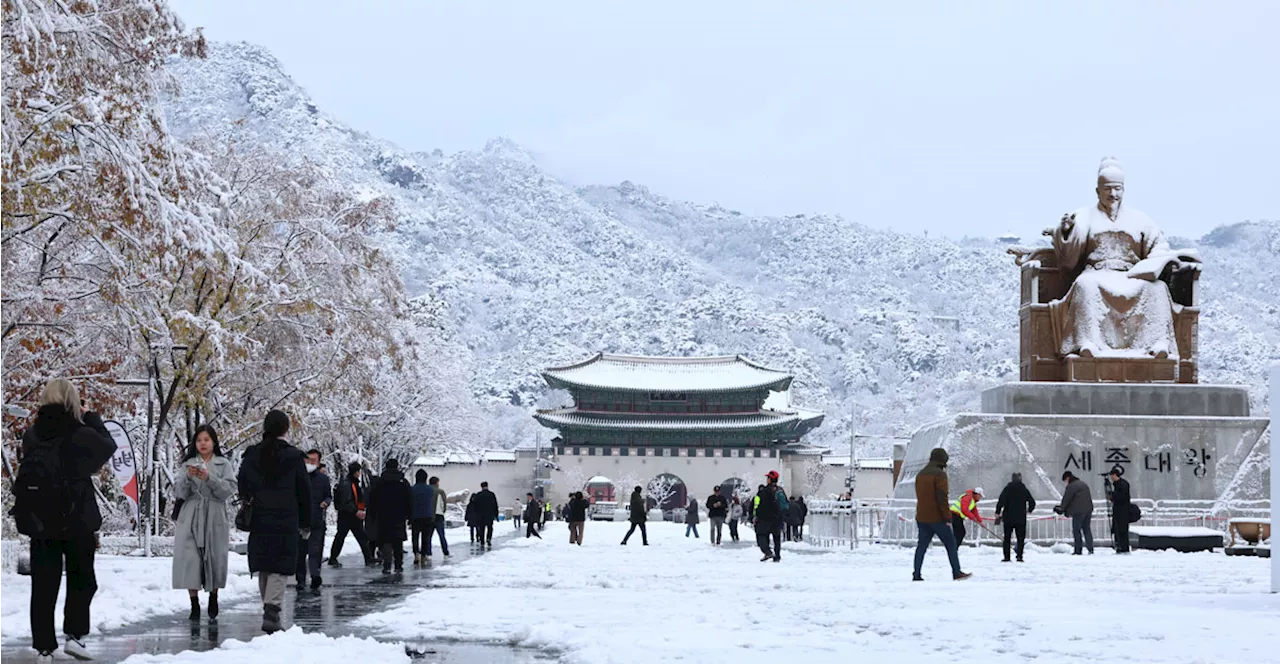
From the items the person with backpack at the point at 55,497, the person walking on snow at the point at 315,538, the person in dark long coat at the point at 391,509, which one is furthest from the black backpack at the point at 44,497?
the person in dark long coat at the point at 391,509

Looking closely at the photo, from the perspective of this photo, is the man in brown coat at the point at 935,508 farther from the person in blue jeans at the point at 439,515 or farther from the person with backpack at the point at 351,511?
the person in blue jeans at the point at 439,515

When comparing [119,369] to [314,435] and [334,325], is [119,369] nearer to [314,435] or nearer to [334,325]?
[334,325]

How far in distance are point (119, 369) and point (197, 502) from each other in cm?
1462

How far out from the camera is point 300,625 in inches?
395

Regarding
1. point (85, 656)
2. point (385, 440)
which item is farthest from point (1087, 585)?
point (385, 440)

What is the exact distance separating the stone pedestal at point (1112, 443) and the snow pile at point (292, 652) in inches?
593

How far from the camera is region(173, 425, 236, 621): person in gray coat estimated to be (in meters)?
10.2

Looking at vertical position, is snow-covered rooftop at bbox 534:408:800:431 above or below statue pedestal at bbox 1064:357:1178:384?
above

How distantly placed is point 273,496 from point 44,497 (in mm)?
2499

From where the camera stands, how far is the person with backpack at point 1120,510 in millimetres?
20109

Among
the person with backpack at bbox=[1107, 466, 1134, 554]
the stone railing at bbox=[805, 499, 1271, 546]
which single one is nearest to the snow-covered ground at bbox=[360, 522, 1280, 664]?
the person with backpack at bbox=[1107, 466, 1134, 554]

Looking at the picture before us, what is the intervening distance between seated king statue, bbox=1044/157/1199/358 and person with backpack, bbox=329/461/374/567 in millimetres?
10368

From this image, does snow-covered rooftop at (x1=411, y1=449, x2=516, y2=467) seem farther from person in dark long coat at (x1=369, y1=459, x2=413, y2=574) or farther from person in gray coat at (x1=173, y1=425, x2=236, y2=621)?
person in gray coat at (x1=173, y1=425, x2=236, y2=621)

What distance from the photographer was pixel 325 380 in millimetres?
27219
